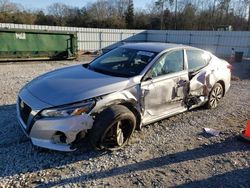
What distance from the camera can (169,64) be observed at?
4695 millimetres

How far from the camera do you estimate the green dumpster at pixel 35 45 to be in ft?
43.8

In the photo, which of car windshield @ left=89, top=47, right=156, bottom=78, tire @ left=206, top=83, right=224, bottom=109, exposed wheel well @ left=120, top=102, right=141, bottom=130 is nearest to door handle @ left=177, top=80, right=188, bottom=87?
car windshield @ left=89, top=47, right=156, bottom=78

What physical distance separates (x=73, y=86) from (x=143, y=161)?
1.52 m

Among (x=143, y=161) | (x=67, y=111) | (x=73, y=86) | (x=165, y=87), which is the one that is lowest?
(x=143, y=161)

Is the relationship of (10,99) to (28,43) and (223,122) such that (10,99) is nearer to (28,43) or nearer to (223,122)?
(223,122)

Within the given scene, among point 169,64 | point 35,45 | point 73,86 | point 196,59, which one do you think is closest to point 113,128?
point 73,86

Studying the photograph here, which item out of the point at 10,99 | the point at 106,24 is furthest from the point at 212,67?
the point at 106,24

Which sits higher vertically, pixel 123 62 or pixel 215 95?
pixel 123 62

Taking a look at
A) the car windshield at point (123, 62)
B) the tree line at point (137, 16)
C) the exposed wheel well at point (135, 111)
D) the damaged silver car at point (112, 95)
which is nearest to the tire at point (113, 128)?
the damaged silver car at point (112, 95)

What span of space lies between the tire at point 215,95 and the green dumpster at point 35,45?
1135 centimetres

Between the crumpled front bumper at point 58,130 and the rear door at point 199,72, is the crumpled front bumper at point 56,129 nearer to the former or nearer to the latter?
the crumpled front bumper at point 58,130

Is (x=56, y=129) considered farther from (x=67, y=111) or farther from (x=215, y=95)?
(x=215, y=95)

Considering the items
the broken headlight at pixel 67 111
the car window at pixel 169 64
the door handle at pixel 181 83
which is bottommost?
the broken headlight at pixel 67 111

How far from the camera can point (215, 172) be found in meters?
3.49
